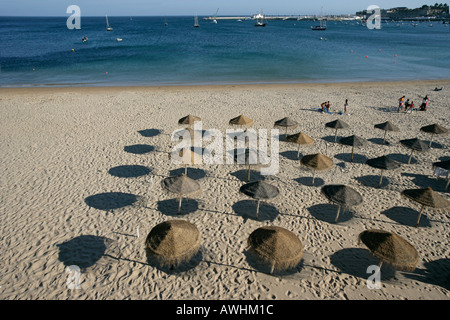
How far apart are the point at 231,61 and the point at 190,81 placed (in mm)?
15842

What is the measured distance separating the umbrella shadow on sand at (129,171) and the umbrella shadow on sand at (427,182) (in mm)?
13084

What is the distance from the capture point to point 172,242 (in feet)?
24.2

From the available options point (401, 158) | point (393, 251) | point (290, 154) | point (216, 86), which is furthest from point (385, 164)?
point (216, 86)

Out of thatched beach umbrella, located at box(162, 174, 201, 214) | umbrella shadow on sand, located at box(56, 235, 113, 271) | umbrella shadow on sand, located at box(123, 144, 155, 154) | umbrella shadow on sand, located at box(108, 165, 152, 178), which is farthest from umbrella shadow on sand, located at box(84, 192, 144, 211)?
umbrella shadow on sand, located at box(123, 144, 155, 154)

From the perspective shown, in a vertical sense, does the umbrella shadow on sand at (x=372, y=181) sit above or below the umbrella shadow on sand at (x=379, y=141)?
below

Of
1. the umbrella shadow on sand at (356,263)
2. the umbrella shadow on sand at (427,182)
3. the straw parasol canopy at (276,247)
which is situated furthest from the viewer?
the umbrella shadow on sand at (427,182)

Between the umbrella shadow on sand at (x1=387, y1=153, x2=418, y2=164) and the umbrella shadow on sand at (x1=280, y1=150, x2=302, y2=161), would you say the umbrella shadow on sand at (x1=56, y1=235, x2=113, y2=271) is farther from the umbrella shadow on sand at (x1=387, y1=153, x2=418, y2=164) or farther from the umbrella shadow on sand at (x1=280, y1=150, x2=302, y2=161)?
the umbrella shadow on sand at (x1=387, y1=153, x2=418, y2=164)

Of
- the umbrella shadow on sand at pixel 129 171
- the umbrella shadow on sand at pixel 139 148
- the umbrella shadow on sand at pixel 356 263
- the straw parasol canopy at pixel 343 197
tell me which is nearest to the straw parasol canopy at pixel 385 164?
the straw parasol canopy at pixel 343 197

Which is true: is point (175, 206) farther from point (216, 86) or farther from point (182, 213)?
point (216, 86)

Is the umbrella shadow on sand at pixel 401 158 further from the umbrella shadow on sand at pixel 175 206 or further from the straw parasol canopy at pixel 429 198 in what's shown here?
the umbrella shadow on sand at pixel 175 206

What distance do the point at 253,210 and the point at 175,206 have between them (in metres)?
3.24

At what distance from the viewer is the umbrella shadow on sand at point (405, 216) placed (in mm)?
10570
